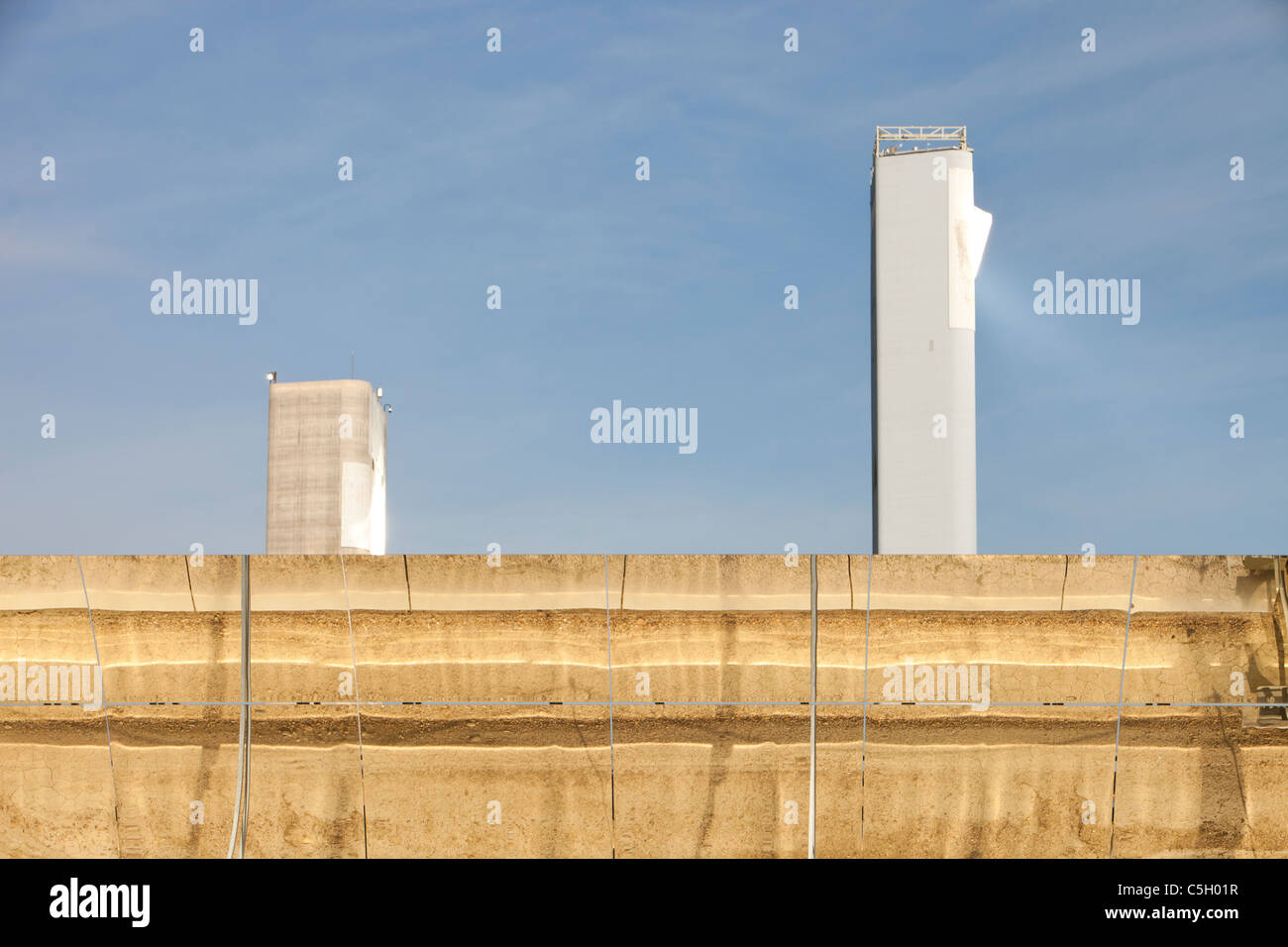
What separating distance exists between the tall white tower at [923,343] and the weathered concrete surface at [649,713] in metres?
43.7

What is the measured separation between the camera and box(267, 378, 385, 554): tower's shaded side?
227 ft

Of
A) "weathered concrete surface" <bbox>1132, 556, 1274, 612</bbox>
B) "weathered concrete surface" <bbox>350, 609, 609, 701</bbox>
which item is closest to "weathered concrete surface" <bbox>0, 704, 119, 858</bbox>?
"weathered concrete surface" <bbox>350, 609, 609, 701</bbox>

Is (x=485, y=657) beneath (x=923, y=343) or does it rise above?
beneath

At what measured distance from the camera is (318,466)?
6969cm

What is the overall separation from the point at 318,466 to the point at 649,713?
63.2 metres

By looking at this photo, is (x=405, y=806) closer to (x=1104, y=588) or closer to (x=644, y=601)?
(x=644, y=601)

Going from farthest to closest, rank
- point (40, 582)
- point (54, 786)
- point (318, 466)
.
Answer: point (318, 466) → point (40, 582) → point (54, 786)

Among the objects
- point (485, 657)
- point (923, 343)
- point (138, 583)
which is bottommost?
point (485, 657)

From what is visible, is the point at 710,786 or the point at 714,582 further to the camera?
the point at 714,582

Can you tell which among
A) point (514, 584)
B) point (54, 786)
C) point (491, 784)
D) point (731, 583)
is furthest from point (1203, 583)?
point (54, 786)

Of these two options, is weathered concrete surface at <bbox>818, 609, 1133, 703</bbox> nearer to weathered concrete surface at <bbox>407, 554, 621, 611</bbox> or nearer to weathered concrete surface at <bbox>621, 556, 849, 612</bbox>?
weathered concrete surface at <bbox>621, 556, 849, 612</bbox>

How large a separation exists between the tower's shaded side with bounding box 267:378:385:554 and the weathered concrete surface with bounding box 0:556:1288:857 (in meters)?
59.9

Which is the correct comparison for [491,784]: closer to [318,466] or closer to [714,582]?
[714,582]

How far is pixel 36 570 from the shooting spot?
9.72 meters
